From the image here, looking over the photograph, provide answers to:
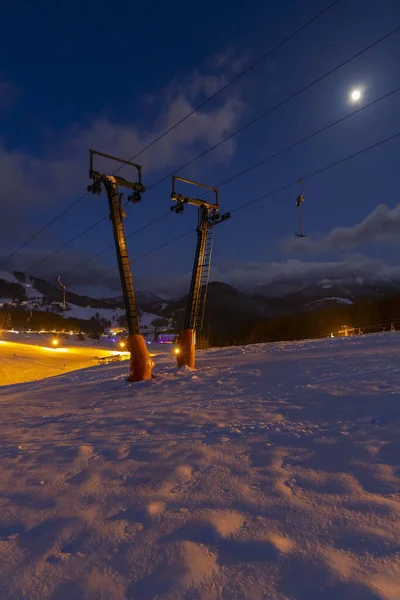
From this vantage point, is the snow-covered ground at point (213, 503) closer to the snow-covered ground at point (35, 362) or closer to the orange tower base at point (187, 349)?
the orange tower base at point (187, 349)

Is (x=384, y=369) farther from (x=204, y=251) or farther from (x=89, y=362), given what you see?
(x=89, y=362)

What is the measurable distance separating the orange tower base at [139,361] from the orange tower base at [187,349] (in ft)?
6.06

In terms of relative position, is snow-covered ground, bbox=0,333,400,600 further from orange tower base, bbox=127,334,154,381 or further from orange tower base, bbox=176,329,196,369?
orange tower base, bbox=176,329,196,369

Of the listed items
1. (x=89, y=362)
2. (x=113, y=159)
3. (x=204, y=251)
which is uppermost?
(x=113, y=159)

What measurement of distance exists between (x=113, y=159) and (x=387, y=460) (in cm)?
1602

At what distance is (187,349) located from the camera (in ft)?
50.5

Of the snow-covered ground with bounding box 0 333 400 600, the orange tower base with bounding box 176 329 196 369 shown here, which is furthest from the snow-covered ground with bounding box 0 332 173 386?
the snow-covered ground with bounding box 0 333 400 600

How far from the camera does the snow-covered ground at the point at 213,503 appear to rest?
105 inches

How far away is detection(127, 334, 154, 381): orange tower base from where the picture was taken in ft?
45.1

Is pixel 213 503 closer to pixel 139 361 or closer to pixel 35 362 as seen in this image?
pixel 139 361

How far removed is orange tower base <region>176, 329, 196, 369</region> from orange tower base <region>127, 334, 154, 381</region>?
6.06ft

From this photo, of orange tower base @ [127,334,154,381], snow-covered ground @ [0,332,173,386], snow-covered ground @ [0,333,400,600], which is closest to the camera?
snow-covered ground @ [0,333,400,600]

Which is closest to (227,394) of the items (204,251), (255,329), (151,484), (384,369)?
(384,369)

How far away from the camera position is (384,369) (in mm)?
9305
